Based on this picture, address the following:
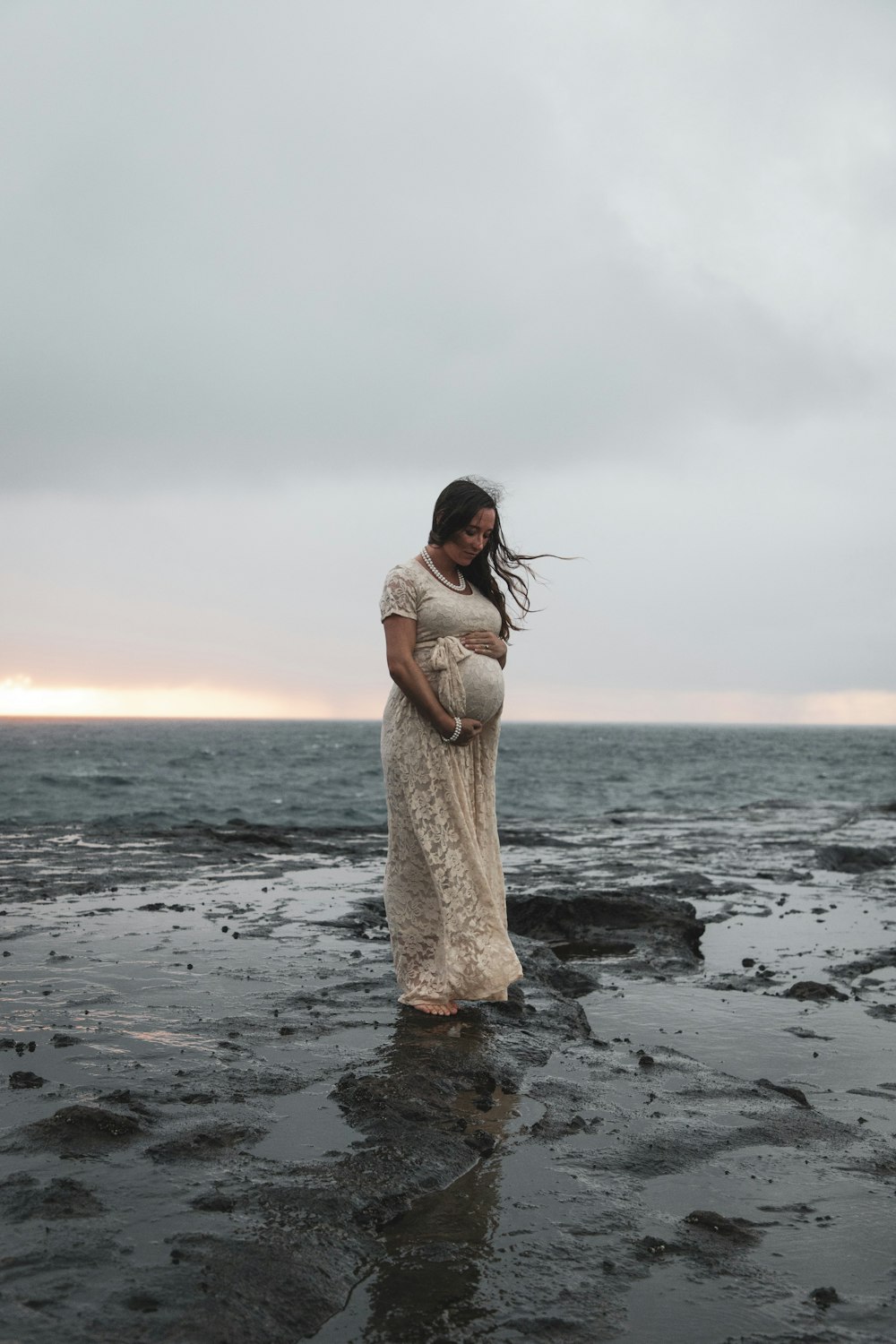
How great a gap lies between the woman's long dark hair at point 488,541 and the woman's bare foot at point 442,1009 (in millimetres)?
1818

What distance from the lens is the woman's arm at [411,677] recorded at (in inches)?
184

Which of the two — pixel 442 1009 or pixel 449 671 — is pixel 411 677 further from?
pixel 442 1009

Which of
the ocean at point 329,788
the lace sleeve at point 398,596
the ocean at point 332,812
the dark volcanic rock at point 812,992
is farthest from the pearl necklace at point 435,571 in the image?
the ocean at point 329,788

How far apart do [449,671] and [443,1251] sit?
8.56 ft

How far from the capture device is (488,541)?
16.4 feet

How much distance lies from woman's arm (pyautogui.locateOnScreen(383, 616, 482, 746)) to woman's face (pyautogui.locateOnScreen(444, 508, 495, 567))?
0.40 metres

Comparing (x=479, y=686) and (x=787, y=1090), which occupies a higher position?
(x=479, y=686)

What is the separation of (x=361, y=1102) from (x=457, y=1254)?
1.04 m

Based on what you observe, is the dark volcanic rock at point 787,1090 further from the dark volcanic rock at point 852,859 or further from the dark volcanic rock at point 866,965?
the dark volcanic rock at point 852,859

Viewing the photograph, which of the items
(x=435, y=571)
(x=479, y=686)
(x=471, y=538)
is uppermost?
(x=471, y=538)

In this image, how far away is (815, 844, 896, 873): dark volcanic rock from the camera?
40.6ft

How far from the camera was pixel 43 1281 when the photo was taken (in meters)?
2.33

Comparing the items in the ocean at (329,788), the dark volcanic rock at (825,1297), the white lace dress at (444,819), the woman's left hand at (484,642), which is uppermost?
the woman's left hand at (484,642)

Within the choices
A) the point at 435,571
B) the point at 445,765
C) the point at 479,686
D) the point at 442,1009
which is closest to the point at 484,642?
the point at 479,686
